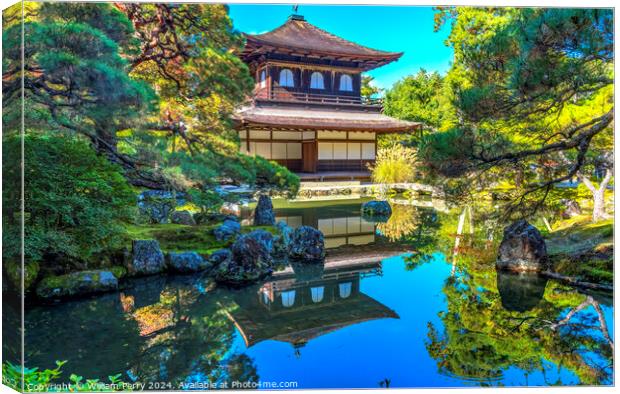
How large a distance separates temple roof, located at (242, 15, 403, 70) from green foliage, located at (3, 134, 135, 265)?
2.38 m

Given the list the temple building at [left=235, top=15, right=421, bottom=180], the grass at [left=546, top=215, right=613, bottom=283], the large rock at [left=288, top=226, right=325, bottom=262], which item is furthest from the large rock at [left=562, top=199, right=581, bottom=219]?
the large rock at [left=288, top=226, right=325, bottom=262]

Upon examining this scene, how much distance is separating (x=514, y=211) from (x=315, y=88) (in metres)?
4.56

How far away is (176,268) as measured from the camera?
546 centimetres

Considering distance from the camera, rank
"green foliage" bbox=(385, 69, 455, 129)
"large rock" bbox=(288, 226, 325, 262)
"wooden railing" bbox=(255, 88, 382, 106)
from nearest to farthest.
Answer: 1. "green foliage" bbox=(385, 69, 455, 129)
2. "large rock" bbox=(288, 226, 325, 262)
3. "wooden railing" bbox=(255, 88, 382, 106)

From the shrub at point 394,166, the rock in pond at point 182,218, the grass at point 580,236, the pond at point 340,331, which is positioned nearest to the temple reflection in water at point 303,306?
the pond at point 340,331

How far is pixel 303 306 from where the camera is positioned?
4.61 m

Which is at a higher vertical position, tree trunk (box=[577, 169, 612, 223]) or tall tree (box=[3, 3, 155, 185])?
tall tree (box=[3, 3, 155, 185])

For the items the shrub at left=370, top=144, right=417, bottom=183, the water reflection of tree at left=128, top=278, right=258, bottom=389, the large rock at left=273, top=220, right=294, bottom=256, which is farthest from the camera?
the shrub at left=370, top=144, right=417, bottom=183

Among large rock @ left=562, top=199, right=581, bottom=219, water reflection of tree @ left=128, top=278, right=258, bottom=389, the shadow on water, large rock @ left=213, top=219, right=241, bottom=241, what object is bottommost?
water reflection of tree @ left=128, top=278, right=258, bottom=389

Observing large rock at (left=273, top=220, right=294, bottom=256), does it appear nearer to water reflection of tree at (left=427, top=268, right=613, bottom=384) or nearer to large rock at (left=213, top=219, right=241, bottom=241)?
large rock at (left=213, top=219, right=241, bottom=241)

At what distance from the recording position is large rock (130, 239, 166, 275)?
17.3ft

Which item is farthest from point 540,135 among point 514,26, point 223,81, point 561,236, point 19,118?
point 19,118

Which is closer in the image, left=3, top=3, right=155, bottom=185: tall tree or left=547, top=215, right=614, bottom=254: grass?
left=3, top=3, right=155, bottom=185: tall tree

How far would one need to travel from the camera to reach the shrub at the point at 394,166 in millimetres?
8630
